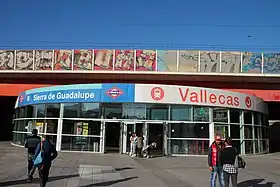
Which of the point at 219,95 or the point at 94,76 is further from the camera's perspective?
the point at 94,76

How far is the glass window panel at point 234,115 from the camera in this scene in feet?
78.7

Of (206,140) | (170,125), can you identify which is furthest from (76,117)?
(206,140)

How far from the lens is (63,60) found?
31.7 m

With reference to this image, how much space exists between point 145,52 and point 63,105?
Answer: 10654 millimetres

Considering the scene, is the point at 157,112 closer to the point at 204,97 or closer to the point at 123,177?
the point at 204,97

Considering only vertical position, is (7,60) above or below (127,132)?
above

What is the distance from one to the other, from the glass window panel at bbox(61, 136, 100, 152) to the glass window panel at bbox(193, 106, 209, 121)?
653 cm

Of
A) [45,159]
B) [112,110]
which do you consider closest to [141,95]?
[112,110]

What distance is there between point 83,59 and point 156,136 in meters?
12.5

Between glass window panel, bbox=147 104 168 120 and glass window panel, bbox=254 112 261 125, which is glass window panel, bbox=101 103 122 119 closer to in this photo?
glass window panel, bbox=147 104 168 120

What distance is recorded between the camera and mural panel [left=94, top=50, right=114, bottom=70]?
3109cm

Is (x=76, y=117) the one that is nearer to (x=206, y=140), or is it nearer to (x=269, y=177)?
(x=206, y=140)

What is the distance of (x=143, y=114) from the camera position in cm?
2239

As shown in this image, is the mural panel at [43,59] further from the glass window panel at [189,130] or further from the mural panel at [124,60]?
the glass window panel at [189,130]
